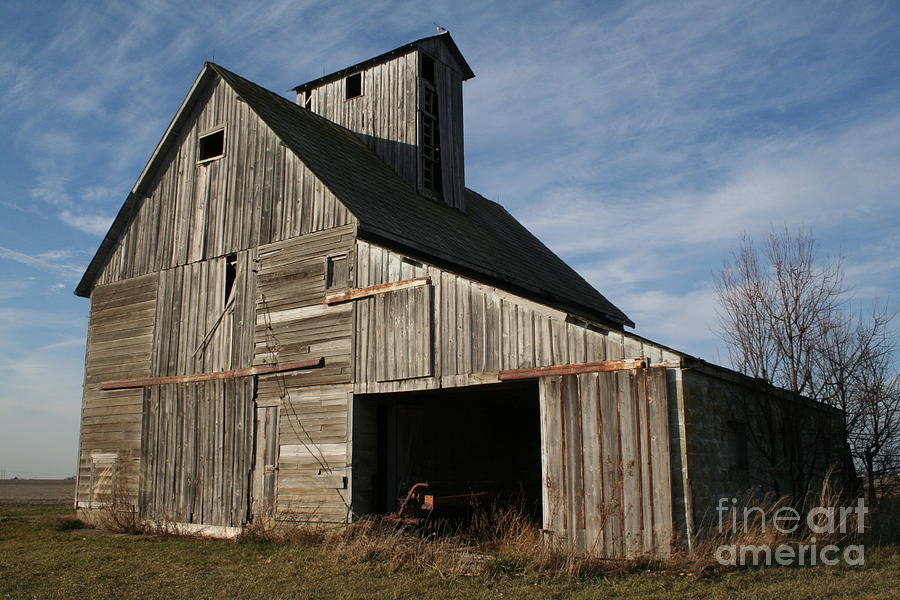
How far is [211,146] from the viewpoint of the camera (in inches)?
682

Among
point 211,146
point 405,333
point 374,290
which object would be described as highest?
point 211,146

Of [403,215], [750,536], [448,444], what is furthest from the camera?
[403,215]

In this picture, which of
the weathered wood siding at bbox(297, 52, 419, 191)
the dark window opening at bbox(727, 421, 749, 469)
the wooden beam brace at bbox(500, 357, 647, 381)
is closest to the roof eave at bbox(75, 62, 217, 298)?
the weathered wood siding at bbox(297, 52, 419, 191)

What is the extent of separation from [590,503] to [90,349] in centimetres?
1306

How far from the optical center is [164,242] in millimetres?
17266

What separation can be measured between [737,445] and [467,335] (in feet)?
15.8

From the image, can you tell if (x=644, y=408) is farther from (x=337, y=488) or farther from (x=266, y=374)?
(x=266, y=374)

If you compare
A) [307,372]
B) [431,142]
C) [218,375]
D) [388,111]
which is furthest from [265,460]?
[388,111]

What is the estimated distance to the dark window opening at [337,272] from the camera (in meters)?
14.0

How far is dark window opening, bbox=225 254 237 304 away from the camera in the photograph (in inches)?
625

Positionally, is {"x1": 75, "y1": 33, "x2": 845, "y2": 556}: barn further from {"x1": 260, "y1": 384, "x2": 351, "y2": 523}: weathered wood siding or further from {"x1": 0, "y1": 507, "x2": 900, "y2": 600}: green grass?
{"x1": 0, "y1": 507, "x2": 900, "y2": 600}: green grass

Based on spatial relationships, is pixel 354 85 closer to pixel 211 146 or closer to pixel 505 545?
pixel 211 146

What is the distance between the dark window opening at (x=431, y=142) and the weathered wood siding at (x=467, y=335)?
21.4 ft

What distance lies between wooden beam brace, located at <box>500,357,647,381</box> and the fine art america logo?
248 cm
